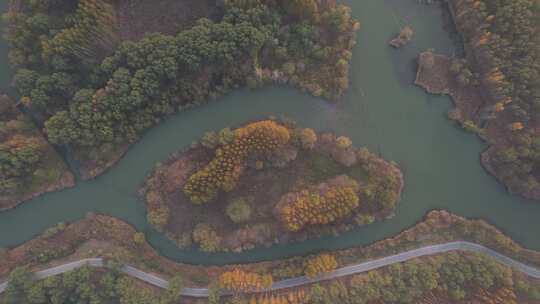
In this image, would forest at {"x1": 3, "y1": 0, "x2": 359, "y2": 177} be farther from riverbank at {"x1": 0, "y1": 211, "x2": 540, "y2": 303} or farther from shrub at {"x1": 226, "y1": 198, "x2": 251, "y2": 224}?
shrub at {"x1": 226, "y1": 198, "x2": 251, "y2": 224}

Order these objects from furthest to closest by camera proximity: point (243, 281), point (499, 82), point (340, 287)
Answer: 1. point (499, 82)
2. point (340, 287)
3. point (243, 281)

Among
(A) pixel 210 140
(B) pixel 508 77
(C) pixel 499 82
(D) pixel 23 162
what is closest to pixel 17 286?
(D) pixel 23 162

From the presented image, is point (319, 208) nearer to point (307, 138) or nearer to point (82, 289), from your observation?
point (307, 138)

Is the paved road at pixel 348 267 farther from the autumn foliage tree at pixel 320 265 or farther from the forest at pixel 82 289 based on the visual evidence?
the autumn foliage tree at pixel 320 265

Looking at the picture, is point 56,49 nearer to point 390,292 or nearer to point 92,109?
point 92,109

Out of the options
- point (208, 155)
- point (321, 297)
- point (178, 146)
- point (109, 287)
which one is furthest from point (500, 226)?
point (109, 287)
